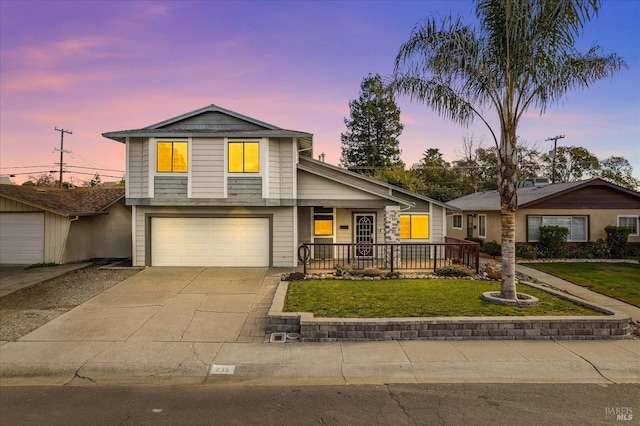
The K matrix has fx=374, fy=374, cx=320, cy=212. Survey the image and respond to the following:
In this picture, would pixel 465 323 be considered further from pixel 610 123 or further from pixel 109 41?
pixel 610 123

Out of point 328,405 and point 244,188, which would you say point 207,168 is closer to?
point 244,188

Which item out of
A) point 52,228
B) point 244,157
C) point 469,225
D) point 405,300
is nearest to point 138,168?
point 244,157

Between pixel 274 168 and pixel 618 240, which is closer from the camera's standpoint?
pixel 274 168

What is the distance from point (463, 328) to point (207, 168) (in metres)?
10.7

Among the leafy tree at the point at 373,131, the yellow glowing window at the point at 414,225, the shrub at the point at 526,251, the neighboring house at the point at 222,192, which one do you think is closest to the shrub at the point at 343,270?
the neighboring house at the point at 222,192

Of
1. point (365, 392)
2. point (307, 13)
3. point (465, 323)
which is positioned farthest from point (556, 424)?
point (307, 13)

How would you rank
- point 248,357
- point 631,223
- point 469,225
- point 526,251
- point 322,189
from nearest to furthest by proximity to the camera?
point 248,357 → point 322,189 → point 526,251 → point 631,223 → point 469,225

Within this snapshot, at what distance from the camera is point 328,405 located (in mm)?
4688

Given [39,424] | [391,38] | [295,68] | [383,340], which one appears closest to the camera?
[39,424]

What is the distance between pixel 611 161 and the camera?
1890 inches

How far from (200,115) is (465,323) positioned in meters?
12.2

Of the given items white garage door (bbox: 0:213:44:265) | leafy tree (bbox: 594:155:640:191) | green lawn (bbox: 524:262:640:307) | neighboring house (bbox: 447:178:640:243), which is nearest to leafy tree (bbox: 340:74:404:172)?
neighboring house (bbox: 447:178:640:243)

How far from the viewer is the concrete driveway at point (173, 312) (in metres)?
7.31

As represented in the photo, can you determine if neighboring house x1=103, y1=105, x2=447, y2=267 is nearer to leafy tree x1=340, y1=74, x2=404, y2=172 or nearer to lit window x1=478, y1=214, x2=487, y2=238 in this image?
lit window x1=478, y1=214, x2=487, y2=238
